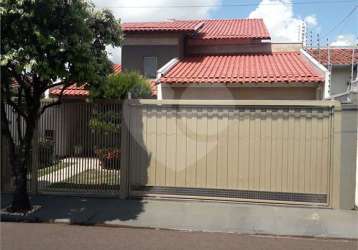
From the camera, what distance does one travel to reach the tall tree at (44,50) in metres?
7.49

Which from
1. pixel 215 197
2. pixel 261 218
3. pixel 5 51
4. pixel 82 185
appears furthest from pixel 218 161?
pixel 5 51

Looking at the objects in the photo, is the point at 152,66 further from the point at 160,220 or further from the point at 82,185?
the point at 160,220

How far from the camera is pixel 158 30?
18.0 metres

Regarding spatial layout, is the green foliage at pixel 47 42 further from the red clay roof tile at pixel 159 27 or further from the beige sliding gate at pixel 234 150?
the red clay roof tile at pixel 159 27

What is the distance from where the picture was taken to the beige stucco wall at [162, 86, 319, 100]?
14555mm

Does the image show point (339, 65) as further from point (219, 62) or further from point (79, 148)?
point (79, 148)

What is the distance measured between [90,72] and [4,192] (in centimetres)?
407

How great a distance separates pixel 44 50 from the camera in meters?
7.68

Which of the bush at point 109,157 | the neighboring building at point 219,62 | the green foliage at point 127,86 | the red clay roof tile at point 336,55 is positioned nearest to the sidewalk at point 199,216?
the bush at point 109,157

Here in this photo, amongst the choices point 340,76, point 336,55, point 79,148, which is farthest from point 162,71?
point 336,55

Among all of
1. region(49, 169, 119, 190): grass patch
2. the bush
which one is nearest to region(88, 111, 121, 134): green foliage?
the bush

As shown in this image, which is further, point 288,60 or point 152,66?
point 152,66

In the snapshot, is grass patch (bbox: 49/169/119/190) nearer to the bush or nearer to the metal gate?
the metal gate

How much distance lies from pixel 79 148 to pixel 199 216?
3188mm
